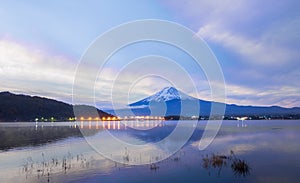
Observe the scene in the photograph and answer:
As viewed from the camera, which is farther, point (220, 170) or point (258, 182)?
point (220, 170)

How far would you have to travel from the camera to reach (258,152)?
32188 mm

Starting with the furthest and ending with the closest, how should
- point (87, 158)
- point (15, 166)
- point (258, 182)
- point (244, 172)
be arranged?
point (87, 158) → point (15, 166) → point (244, 172) → point (258, 182)

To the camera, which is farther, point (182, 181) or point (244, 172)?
point (244, 172)

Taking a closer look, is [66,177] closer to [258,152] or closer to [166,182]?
[166,182]

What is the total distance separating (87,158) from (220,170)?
13541 millimetres

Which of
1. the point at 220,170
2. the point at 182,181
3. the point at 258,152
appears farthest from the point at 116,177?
the point at 258,152

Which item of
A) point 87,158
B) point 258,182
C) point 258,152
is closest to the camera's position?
point 258,182

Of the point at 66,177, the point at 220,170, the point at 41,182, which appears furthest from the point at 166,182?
the point at 41,182

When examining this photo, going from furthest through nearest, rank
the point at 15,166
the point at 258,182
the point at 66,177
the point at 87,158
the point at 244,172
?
the point at 87,158
the point at 15,166
the point at 244,172
the point at 66,177
the point at 258,182

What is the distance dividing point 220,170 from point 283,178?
4.52 m

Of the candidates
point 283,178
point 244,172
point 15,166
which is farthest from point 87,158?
point 283,178

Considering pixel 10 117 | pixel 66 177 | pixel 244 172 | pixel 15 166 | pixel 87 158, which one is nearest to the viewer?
pixel 66 177

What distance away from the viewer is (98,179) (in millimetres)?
19188

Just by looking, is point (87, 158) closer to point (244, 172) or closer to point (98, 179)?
point (98, 179)
